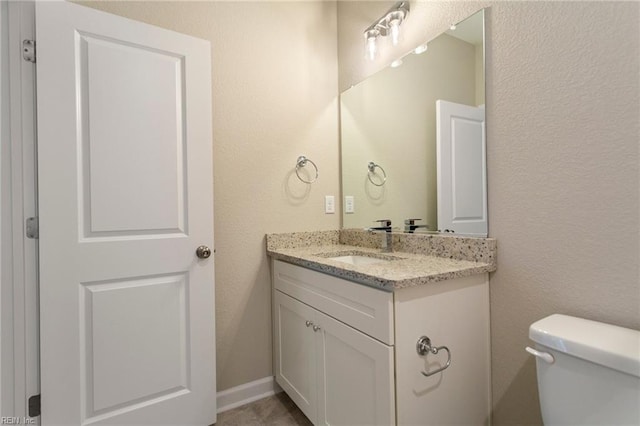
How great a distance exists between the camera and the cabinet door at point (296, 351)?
139cm

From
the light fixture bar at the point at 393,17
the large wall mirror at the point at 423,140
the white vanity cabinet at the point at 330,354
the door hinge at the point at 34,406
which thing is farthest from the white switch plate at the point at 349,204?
the door hinge at the point at 34,406

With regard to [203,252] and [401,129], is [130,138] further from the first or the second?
[401,129]

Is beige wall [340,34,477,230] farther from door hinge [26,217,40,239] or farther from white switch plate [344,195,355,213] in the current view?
door hinge [26,217,40,239]

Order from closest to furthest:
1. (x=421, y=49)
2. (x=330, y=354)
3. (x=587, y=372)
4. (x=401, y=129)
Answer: (x=587, y=372) < (x=330, y=354) < (x=421, y=49) < (x=401, y=129)

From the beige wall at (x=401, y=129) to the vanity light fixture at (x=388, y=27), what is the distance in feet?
0.46

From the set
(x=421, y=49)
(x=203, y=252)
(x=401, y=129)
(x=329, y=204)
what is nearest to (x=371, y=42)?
(x=421, y=49)

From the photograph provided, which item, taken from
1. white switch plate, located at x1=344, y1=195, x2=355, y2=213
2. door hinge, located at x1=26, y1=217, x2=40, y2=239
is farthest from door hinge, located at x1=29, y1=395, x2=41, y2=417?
white switch plate, located at x1=344, y1=195, x2=355, y2=213

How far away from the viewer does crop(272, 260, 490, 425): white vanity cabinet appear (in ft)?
3.23

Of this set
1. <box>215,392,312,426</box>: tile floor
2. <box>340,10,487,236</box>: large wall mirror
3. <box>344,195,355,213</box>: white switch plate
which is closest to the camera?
<box>340,10,487,236</box>: large wall mirror

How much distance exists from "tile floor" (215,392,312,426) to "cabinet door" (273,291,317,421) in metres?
0.10

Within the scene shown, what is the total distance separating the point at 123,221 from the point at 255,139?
79cm

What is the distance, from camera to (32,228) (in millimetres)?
1186

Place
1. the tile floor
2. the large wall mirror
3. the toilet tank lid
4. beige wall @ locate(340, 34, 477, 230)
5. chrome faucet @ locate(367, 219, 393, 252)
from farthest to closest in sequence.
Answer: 1. chrome faucet @ locate(367, 219, 393, 252)
2. the tile floor
3. beige wall @ locate(340, 34, 477, 230)
4. the large wall mirror
5. the toilet tank lid

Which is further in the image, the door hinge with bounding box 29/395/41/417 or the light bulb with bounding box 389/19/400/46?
the light bulb with bounding box 389/19/400/46
